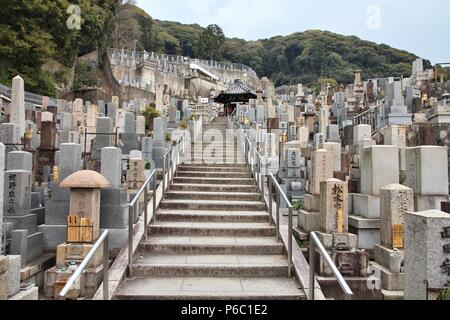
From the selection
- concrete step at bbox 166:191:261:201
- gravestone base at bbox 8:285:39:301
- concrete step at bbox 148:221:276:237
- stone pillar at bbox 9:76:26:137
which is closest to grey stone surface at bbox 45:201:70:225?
concrete step at bbox 148:221:276:237

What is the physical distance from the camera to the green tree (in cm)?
6369

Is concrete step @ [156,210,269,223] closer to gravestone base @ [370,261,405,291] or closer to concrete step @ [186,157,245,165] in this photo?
gravestone base @ [370,261,405,291]

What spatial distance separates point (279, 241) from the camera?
5754mm

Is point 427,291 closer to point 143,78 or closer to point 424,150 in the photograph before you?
point 424,150

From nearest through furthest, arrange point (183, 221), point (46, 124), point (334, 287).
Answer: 1. point (334, 287)
2. point (183, 221)
3. point (46, 124)

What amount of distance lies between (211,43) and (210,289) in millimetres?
64003

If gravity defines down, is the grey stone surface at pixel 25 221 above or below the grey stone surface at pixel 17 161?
below

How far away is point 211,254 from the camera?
545cm

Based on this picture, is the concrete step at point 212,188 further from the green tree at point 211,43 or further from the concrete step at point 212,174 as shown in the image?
the green tree at point 211,43

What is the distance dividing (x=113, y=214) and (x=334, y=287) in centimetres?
378

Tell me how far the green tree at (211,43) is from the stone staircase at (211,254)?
60301 millimetres

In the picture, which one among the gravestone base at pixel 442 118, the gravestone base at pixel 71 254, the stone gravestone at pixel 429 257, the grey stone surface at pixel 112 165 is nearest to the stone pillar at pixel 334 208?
the stone gravestone at pixel 429 257

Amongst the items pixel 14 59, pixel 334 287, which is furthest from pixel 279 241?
pixel 14 59

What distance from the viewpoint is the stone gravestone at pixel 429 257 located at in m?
3.67
